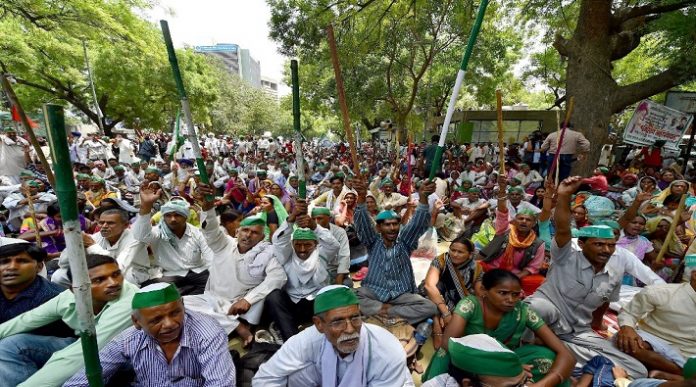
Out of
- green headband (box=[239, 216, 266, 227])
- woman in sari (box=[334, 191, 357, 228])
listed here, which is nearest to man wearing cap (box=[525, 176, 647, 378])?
green headband (box=[239, 216, 266, 227])

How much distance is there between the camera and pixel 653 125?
9.31 metres

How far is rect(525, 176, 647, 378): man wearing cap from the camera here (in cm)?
281

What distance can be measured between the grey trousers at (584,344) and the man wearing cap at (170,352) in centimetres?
238

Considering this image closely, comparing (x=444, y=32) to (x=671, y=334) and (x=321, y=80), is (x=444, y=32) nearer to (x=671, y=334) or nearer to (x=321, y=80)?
(x=321, y=80)

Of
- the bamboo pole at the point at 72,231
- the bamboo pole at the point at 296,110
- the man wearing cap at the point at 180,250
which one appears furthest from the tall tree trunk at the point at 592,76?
the bamboo pole at the point at 72,231

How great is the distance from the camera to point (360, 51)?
9.07 m

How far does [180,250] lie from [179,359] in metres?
1.98

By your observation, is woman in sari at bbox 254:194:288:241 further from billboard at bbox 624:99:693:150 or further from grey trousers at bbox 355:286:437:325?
billboard at bbox 624:99:693:150

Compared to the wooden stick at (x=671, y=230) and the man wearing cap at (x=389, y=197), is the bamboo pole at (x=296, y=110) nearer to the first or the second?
the man wearing cap at (x=389, y=197)

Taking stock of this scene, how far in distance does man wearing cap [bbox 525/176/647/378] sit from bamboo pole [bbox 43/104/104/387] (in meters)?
2.88

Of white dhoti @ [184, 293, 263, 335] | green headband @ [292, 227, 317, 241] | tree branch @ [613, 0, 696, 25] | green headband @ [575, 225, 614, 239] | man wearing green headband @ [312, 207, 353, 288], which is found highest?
tree branch @ [613, 0, 696, 25]

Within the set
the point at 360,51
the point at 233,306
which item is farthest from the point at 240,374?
the point at 360,51

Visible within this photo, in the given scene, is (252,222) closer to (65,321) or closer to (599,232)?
(65,321)

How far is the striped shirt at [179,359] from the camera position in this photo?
2.10 m
